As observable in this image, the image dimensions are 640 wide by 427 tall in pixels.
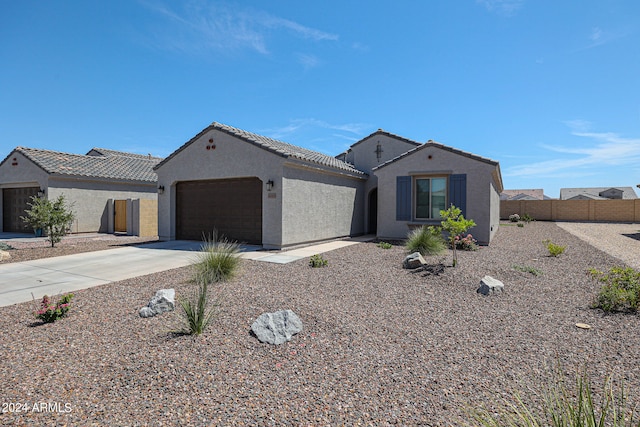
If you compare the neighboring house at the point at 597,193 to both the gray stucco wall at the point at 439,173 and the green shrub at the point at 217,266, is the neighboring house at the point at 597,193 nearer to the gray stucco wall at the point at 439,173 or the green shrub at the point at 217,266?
the gray stucco wall at the point at 439,173

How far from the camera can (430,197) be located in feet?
45.2

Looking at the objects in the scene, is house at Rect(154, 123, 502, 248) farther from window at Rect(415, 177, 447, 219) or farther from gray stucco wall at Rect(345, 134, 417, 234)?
gray stucco wall at Rect(345, 134, 417, 234)

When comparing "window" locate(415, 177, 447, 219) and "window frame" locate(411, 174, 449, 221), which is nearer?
"window frame" locate(411, 174, 449, 221)

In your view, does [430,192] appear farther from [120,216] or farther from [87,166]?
[87,166]

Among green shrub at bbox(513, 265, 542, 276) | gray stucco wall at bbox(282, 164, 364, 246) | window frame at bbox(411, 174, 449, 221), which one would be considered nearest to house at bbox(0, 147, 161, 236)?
gray stucco wall at bbox(282, 164, 364, 246)

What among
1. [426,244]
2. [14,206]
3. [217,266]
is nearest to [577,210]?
[426,244]

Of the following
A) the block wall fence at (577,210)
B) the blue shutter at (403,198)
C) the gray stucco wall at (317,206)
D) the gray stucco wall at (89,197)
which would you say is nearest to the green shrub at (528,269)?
the blue shutter at (403,198)

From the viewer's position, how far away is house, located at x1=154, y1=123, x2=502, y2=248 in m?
11.8

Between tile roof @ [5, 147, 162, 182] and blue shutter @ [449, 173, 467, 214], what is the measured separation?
57.2 ft

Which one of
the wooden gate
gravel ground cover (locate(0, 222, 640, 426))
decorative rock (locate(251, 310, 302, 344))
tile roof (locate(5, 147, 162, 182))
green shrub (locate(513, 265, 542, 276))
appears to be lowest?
gravel ground cover (locate(0, 222, 640, 426))

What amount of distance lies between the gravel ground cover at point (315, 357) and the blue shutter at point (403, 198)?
753 centimetres

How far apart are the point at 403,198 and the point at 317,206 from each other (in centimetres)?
371

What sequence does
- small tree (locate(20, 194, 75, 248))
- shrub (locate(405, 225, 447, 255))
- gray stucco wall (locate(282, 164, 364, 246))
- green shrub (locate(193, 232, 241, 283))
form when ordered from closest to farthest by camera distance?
green shrub (locate(193, 232, 241, 283)), shrub (locate(405, 225, 447, 255)), gray stucco wall (locate(282, 164, 364, 246)), small tree (locate(20, 194, 75, 248))

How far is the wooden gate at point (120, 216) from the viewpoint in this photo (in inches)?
721
